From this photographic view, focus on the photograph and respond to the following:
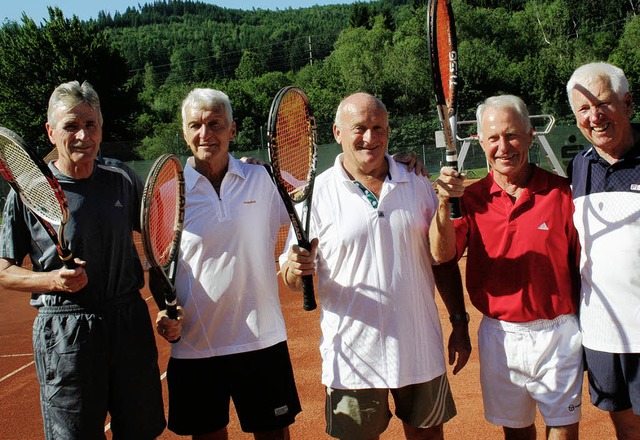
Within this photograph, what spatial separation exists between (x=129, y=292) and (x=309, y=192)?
1037mm

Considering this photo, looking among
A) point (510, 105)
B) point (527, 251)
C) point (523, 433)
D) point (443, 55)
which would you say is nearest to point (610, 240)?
point (527, 251)

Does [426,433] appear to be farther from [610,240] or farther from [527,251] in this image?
[610,240]

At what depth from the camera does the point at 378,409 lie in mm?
3186

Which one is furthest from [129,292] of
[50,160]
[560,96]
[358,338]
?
[560,96]

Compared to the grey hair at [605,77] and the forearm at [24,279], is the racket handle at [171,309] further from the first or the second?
the grey hair at [605,77]

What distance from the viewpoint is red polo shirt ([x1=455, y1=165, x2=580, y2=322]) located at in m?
3.02

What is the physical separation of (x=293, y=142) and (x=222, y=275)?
876mm

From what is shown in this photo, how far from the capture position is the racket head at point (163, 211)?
2.95 meters

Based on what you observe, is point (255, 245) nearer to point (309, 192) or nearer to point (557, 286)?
point (309, 192)

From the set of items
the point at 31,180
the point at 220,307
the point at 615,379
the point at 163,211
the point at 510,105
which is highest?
the point at 510,105

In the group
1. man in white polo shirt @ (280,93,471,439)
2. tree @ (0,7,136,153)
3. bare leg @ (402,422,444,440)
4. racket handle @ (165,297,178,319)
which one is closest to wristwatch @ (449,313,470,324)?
man in white polo shirt @ (280,93,471,439)

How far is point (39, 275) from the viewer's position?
2926 mm

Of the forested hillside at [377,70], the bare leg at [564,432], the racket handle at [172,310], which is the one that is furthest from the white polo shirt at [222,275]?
the forested hillside at [377,70]

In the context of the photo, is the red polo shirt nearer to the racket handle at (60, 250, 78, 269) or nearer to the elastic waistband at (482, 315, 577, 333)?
the elastic waistband at (482, 315, 577, 333)
